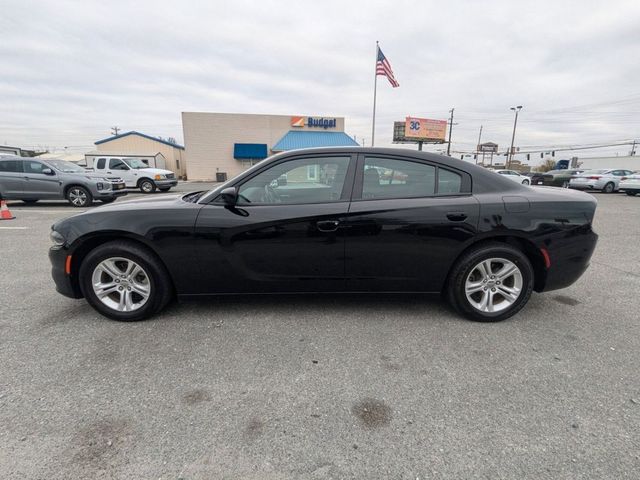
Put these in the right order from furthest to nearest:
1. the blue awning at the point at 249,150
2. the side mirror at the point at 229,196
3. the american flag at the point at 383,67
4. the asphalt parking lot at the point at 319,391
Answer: the blue awning at the point at 249,150 < the american flag at the point at 383,67 < the side mirror at the point at 229,196 < the asphalt parking lot at the point at 319,391

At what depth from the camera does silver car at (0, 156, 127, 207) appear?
32.6 ft

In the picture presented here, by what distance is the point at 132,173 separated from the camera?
15.2 m

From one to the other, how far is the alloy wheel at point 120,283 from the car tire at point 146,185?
1417 centimetres

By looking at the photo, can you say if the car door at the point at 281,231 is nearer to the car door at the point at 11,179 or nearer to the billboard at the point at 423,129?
the car door at the point at 11,179

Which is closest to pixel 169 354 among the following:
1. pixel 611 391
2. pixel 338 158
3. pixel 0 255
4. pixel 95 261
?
pixel 95 261

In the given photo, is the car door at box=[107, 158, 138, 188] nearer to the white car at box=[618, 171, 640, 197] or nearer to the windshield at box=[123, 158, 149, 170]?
the windshield at box=[123, 158, 149, 170]

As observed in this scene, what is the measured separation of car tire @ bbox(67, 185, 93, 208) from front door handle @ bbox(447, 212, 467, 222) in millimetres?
11187

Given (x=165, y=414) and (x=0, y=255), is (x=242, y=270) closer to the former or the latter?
(x=165, y=414)

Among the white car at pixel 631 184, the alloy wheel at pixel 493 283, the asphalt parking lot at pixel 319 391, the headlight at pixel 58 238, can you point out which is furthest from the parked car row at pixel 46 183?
the white car at pixel 631 184

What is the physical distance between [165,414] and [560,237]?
3.33 m

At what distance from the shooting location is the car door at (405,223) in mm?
2762

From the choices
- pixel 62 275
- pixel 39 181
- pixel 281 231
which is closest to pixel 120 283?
pixel 62 275

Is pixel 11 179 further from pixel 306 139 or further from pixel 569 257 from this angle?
pixel 306 139

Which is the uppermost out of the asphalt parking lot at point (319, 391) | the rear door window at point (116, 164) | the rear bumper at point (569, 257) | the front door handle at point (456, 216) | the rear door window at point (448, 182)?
the rear door window at point (116, 164)
